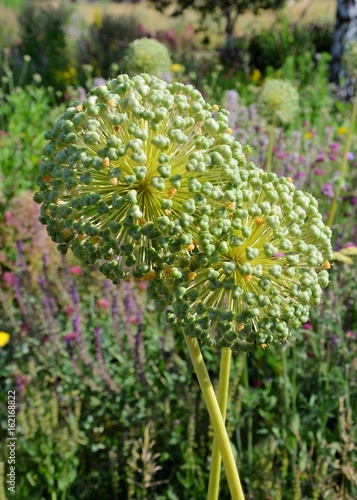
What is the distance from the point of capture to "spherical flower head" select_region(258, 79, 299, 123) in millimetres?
3424

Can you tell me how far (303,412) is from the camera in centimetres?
290

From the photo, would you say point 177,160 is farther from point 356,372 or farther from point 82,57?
point 82,57

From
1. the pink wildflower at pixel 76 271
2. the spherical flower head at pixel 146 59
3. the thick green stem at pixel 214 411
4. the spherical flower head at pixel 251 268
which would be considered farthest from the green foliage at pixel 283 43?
the thick green stem at pixel 214 411

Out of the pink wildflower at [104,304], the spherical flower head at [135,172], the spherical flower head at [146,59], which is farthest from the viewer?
the spherical flower head at [146,59]

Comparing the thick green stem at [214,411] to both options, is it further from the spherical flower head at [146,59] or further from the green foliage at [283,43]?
the green foliage at [283,43]

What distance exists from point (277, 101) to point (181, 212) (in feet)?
8.26

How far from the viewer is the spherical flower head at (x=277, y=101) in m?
3.42

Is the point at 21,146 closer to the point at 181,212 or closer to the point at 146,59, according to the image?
the point at 146,59

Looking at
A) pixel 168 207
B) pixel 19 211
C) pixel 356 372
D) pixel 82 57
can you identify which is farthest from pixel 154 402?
pixel 82 57

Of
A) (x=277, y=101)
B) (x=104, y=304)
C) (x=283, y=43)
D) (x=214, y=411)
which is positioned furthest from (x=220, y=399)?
(x=283, y=43)

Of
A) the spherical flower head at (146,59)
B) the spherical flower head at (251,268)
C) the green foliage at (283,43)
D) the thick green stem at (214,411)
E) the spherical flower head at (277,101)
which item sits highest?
the green foliage at (283,43)

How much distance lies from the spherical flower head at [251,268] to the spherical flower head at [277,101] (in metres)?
2.35

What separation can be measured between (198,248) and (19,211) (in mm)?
3525

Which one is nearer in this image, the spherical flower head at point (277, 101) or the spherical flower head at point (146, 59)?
the spherical flower head at point (277, 101)
